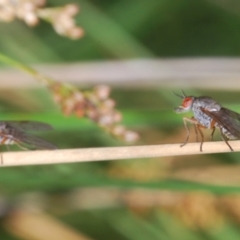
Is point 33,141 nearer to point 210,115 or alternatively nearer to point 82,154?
point 82,154

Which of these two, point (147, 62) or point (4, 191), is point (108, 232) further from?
point (147, 62)

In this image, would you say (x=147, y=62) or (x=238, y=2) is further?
(x=238, y=2)

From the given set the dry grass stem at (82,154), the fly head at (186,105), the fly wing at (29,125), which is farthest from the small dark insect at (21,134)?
the fly head at (186,105)

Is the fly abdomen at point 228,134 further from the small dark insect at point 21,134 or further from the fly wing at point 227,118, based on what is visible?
the small dark insect at point 21,134

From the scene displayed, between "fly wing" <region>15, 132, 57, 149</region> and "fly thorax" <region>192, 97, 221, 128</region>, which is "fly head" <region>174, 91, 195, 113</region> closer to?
"fly thorax" <region>192, 97, 221, 128</region>

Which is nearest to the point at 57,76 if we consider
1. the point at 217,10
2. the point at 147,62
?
the point at 147,62
